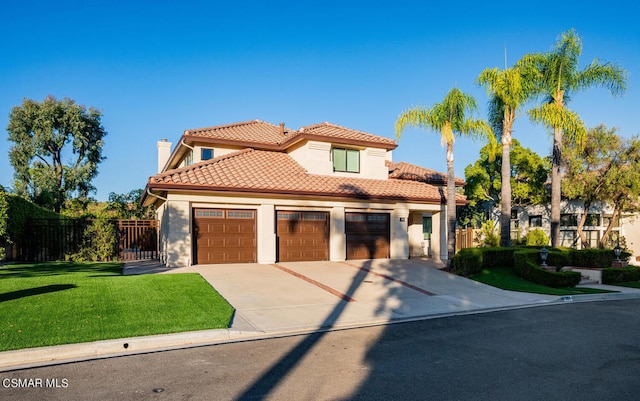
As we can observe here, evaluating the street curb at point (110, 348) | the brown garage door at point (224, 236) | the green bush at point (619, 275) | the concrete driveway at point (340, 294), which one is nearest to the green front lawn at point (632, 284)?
the green bush at point (619, 275)

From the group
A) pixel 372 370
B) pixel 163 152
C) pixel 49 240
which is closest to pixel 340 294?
pixel 372 370

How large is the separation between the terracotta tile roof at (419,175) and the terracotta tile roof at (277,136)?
129 inches

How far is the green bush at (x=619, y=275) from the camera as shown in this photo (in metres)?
19.2

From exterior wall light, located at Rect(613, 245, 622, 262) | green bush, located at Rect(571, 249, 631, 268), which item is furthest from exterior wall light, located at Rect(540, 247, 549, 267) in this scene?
exterior wall light, located at Rect(613, 245, 622, 262)

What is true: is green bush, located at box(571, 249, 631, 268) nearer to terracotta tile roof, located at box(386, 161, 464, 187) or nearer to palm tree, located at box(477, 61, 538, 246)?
palm tree, located at box(477, 61, 538, 246)

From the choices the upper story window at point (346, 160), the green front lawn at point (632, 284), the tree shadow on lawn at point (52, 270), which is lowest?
the green front lawn at point (632, 284)

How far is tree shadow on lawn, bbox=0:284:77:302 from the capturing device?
986 centimetres

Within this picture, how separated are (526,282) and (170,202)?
564 inches

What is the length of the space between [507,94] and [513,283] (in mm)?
8482

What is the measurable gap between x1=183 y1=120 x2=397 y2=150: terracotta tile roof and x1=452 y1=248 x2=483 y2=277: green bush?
756 cm

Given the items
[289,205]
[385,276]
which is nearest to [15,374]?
[385,276]

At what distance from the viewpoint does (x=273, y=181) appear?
1972cm

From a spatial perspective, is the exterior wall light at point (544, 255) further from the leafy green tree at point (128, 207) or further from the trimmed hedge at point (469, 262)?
the leafy green tree at point (128, 207)

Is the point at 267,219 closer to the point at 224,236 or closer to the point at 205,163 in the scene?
the point at 224,236
